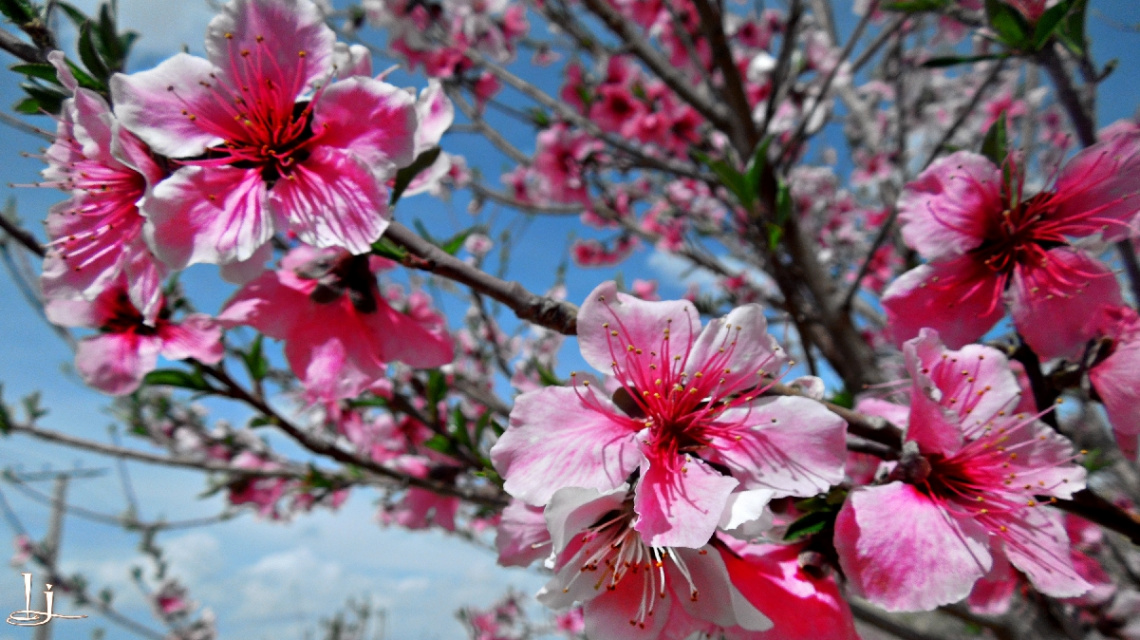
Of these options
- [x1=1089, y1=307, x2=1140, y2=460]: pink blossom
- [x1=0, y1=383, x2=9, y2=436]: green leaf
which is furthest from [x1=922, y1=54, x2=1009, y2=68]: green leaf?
[x1=0, y1=383, x2=9, y2=436]: green leaf

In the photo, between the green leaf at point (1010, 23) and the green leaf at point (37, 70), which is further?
the green leaf at point (1010, 23)

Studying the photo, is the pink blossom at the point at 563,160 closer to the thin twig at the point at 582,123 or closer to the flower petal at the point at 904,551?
the thin twig at the point at 582,123

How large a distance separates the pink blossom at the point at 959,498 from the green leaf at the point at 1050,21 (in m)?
0.62

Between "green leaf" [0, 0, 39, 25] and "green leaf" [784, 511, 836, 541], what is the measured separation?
49.5 inches

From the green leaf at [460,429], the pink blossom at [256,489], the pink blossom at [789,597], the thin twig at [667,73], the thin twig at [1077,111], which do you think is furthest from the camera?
the pink blossom at [256,489]

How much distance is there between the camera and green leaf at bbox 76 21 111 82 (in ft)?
2.84

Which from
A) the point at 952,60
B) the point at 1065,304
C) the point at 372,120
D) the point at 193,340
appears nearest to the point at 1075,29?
the point at 952,60

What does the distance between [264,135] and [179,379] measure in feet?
2.41

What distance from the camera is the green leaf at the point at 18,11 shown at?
84cm

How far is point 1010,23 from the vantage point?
43.9 inches

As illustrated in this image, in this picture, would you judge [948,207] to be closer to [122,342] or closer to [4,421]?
[122,342]

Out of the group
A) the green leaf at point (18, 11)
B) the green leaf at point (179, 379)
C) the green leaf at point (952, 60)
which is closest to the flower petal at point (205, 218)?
the green leaf at point (18, 11)

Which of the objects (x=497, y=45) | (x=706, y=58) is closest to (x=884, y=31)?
(x=706, y=58)

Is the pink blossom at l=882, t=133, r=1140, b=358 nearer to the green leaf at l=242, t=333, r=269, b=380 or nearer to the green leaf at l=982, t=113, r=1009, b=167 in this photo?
the green leaf at l=982, t=113, r=1009, b=167
